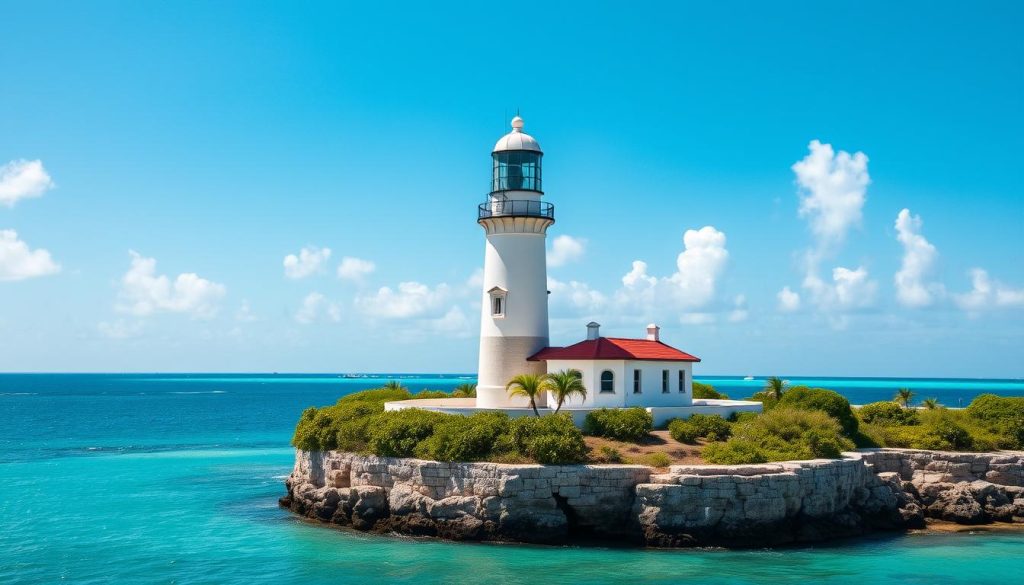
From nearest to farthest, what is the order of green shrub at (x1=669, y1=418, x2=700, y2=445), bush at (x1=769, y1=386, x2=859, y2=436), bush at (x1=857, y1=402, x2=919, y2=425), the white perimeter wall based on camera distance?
green shrub at (x1=669, y1=418, x2=700, y2=445)
the white perimeter wall
bush at (x1=769, y1=386, x2=859, y2=436)
bush at (x1=857, y1=402, x2=919, y2=425)

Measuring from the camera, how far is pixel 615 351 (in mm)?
33781

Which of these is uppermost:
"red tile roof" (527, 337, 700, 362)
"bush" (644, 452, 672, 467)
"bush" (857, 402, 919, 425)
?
"red tile roof" (527, 337, 700, 362)

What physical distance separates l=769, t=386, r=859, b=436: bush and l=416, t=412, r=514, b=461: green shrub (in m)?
13.3

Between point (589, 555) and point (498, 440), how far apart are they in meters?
4.94

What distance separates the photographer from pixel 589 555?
25.0m

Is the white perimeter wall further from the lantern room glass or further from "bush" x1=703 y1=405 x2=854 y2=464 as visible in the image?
the lantern room glass

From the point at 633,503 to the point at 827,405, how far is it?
11785 mm

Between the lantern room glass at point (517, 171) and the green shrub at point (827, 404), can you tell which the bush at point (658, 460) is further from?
the lantern room glass at point (517, 171)

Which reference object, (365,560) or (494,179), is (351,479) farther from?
(494,179)

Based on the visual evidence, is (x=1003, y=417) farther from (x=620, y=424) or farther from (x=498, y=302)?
(x=498, y=302)

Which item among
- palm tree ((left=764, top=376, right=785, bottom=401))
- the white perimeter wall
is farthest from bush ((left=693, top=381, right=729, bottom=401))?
the white perimeter wall

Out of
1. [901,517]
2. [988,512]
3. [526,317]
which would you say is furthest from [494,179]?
[988,512]

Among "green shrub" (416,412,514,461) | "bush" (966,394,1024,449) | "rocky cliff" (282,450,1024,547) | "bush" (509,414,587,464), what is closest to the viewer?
"rocky cliff" (282,450,1024,547)

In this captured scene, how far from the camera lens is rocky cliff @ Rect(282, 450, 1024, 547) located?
26.1 m
